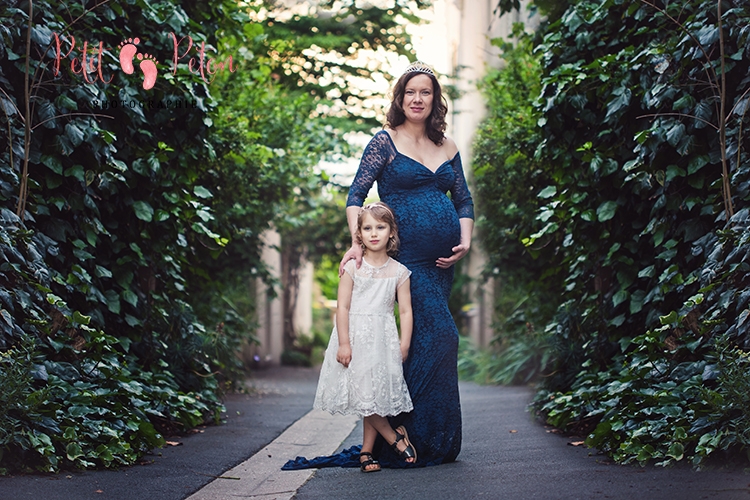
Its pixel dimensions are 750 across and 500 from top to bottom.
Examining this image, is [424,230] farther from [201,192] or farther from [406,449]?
[201,192]

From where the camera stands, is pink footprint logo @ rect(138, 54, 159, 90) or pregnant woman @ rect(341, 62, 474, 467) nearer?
pregnant woman @ rect(341, 62, 474, 467)

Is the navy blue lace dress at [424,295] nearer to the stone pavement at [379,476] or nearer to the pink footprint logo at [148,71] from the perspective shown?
the stone pavement at [379,476]

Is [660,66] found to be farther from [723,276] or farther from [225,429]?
[225,429]

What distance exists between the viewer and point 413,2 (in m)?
16.0

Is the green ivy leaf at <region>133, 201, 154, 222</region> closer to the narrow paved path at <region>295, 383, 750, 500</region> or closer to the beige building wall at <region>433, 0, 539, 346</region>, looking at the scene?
the narrow paved path at <region>295, 383, 750, 500</region>

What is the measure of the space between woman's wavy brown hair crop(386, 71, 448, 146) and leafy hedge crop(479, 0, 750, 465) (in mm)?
920

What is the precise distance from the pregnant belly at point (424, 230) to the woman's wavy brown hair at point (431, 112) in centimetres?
41

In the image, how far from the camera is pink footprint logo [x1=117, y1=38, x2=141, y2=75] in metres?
5.50

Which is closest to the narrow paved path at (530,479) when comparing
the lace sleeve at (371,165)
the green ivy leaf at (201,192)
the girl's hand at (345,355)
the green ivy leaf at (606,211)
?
the girl's hand at (345,355)

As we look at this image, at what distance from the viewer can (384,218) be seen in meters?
4.54

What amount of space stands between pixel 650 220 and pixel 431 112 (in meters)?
1.43

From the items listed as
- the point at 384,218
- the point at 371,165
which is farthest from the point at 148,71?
the point at 384,218

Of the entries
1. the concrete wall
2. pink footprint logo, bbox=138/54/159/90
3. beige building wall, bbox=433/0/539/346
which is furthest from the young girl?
the concrete wall

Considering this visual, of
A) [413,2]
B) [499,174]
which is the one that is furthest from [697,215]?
[413,2]
